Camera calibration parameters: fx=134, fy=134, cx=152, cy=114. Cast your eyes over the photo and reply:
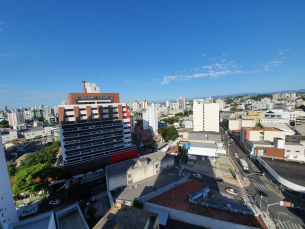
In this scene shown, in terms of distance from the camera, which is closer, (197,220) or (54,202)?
(197,220)

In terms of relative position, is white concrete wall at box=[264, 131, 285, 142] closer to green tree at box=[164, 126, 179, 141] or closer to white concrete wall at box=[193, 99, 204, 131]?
white concrete wall at box=[193, 99, 204, 131]

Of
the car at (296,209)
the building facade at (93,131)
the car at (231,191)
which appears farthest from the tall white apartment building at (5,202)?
the car at (296,209)

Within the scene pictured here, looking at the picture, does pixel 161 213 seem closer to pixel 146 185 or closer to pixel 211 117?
pixel 146 185

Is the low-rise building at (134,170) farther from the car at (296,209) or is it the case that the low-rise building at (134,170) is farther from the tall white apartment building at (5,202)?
the car at (296,209)

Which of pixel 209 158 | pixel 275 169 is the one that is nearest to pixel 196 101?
pixel 209 158

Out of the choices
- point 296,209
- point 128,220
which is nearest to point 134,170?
point 128,220

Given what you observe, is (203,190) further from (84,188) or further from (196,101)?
(196,101)

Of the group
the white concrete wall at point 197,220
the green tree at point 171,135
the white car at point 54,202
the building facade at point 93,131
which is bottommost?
the white car at point 54,202
